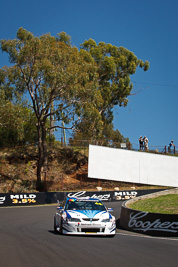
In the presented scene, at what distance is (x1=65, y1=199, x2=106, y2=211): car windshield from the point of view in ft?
42.2

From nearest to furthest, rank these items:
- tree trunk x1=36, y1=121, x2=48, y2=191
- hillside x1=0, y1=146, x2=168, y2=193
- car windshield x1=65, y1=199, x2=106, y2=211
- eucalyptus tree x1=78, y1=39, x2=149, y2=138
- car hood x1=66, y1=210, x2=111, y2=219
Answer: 1. car hood x1=66, y1=210, x2=111, y2=219
2. car windshield x1=65, y1=199, x2=106, y2=211
3. tree trunk x1=36, y1=121, x2=48, y2=191
4. hillside x1=0, y1=146, x2=168, y2=193
5. eucalyptus tree x1=78, y1=39, x2=149, y2=138

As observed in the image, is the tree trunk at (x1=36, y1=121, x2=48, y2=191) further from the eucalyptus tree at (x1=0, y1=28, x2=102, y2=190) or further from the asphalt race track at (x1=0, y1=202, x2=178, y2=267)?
the asphalt race track at (x1=0, y1=202, x2=178, y2=267)

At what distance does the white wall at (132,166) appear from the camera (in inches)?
1587

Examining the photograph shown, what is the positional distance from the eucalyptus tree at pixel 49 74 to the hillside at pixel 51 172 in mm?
8178

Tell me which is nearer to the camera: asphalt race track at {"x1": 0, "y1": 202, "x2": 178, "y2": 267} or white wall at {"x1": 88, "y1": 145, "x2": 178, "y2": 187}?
asphalt race track at {"x1": 0, "y1": 202, "x2": 178, "y2": 267}

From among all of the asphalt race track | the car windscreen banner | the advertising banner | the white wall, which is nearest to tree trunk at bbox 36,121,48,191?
the white wall

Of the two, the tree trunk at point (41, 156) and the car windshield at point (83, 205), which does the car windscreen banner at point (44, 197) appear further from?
the car windshield at point (83, 205)

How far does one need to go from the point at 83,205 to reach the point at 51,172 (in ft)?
103

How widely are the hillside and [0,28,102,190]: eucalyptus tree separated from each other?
818 cm

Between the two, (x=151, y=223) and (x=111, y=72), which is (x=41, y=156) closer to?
(x=111, y=72)

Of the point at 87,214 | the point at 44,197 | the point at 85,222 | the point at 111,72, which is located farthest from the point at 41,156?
→ the point at 85,222

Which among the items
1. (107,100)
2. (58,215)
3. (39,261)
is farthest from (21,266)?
(107,100)

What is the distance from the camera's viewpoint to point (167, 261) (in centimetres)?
737

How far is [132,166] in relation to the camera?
4216cm
